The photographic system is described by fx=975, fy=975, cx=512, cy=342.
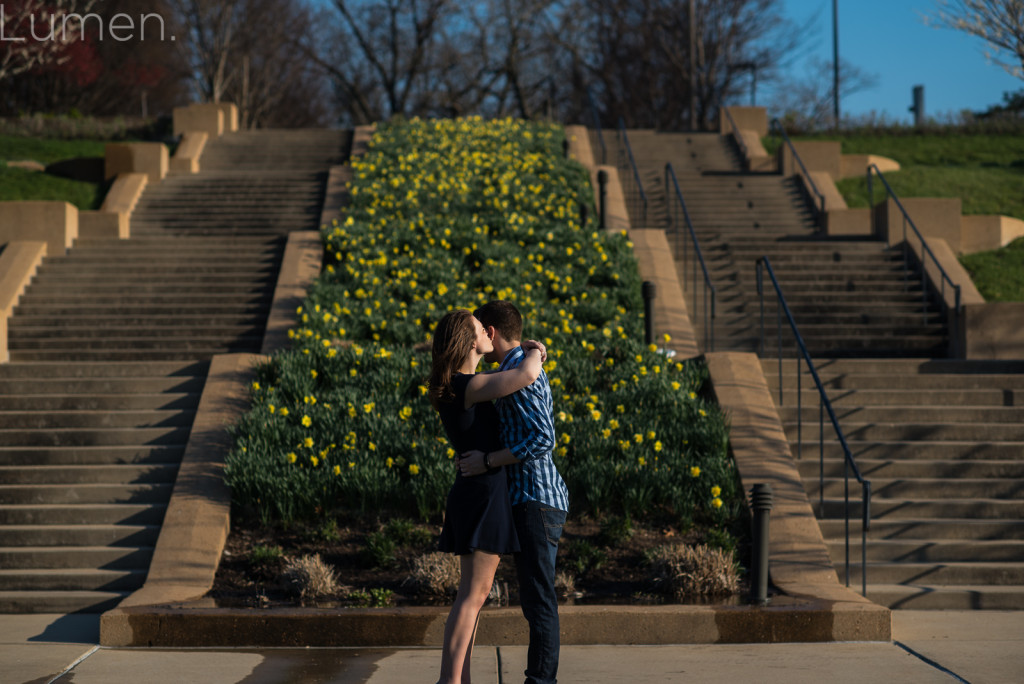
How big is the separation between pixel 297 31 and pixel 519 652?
42313 millimetres

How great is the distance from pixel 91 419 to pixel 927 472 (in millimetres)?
7764

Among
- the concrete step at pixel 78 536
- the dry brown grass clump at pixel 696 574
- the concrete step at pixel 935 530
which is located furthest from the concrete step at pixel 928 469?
the concrete step at pixel 78 536

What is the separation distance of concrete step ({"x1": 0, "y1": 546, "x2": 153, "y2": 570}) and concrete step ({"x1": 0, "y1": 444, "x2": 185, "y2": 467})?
1.37 meters

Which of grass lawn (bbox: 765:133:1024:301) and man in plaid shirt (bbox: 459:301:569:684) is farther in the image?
grass lawn (bbox: 765:133:1024:301)

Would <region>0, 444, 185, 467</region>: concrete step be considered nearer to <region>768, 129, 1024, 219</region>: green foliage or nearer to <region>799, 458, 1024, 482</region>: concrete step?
<region>799, 458, 1024, 482</region>: concrete step

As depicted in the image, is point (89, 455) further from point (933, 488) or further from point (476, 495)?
point (933, 488)

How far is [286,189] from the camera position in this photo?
18.5m

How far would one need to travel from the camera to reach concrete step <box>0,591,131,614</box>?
6.90m

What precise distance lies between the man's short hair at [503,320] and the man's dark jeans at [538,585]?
73cm

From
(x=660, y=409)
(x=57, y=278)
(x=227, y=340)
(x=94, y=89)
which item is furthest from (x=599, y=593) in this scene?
(x=94, y=89)

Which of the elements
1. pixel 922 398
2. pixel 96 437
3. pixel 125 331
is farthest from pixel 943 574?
pixel 125 331

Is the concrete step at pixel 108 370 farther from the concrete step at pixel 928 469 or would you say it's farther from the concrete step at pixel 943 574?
the concrete step at pixel 943 574

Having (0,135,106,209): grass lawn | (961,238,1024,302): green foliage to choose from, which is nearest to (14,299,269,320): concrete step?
(0,135,106,209): grass lawn

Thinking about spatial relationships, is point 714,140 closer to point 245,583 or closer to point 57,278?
point 57,278
